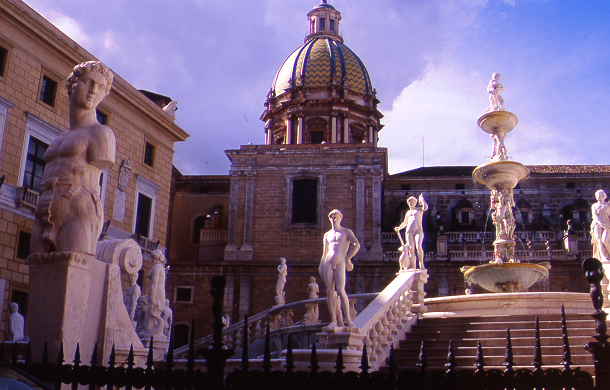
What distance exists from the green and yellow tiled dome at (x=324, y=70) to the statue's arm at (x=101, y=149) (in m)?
37.4

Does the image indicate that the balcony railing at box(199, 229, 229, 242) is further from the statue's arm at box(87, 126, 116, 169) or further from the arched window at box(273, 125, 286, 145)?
the statue's arm at box(87, 126, 116, 169)

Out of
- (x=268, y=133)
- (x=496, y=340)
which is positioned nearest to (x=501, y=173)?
(x=496, y=340)

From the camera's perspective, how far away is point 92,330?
586 centimetres

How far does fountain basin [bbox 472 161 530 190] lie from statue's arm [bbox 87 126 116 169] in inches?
440

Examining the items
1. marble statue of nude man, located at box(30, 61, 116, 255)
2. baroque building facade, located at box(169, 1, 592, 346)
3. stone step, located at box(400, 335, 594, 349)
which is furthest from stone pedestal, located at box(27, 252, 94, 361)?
baroque building facade, located at box(169, 1, 592, 346)

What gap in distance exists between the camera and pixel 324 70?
142 feet

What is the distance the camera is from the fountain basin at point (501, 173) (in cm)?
1543

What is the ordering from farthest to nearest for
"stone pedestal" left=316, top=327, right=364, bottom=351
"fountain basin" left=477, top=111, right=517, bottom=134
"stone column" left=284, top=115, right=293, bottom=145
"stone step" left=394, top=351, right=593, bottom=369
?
"stone column" left=284, top=115, right=293, bottom=145, "fountain basin" left=477, top=111, right=517, bottom=134, "stone pedestal" left=316, top=327, right=364, bottom=351, "stone step" left=394, top=351, right=593, bottom=369

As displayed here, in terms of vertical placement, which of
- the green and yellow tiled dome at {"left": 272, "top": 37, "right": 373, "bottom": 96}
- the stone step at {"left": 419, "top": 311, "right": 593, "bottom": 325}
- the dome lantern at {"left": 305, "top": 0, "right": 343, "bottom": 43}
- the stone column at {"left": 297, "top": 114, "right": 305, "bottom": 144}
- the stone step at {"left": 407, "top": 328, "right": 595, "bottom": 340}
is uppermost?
the dome lantern at {"left": 305, "top": 0, "right": 343, "bottom": 43}

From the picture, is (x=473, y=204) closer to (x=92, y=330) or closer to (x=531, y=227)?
(x=531, y=227)

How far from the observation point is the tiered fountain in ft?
47.5

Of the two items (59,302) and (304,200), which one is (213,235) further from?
(59,302)

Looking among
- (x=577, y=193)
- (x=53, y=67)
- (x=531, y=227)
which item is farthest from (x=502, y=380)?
(x=577, y=193)

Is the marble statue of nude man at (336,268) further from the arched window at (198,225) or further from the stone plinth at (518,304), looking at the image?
the arched window at (198,225)
